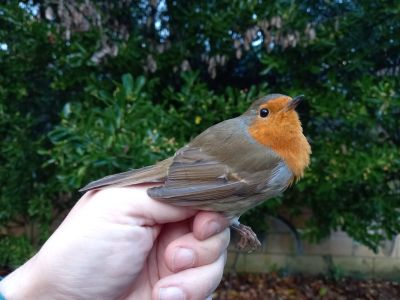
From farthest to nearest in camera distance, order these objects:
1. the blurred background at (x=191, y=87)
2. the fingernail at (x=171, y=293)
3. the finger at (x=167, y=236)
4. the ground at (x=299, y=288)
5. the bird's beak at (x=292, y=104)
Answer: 1. the ground at (x=299, y=288)
2. the blurred background at (x=191, y=87)
3. the finger at (x=167, y=236)
4. the bird's beak at (x=292, y=104)
5. the fingernail at (x=171, y=293)

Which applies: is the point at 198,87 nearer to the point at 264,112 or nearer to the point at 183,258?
the point at 264,112

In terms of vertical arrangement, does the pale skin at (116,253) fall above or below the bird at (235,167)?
below

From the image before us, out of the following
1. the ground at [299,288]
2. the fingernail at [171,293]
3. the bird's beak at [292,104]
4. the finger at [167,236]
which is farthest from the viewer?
the ground at [299,288]

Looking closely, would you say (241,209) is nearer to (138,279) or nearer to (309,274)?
(138,279)

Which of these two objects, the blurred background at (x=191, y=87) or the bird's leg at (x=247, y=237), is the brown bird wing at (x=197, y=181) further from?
the blurred background at (x=191, y=87)

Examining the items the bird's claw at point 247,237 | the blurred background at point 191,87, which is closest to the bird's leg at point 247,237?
the bird's claw at point 247,237

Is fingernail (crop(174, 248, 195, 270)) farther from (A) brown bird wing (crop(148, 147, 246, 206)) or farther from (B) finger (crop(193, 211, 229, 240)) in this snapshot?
(A) brown bird wing (crop(148, 147, 246, 206))

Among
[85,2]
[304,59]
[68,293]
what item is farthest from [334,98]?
[68,293]

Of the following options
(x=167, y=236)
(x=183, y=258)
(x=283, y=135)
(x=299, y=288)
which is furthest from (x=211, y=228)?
(x=299, y=288)
